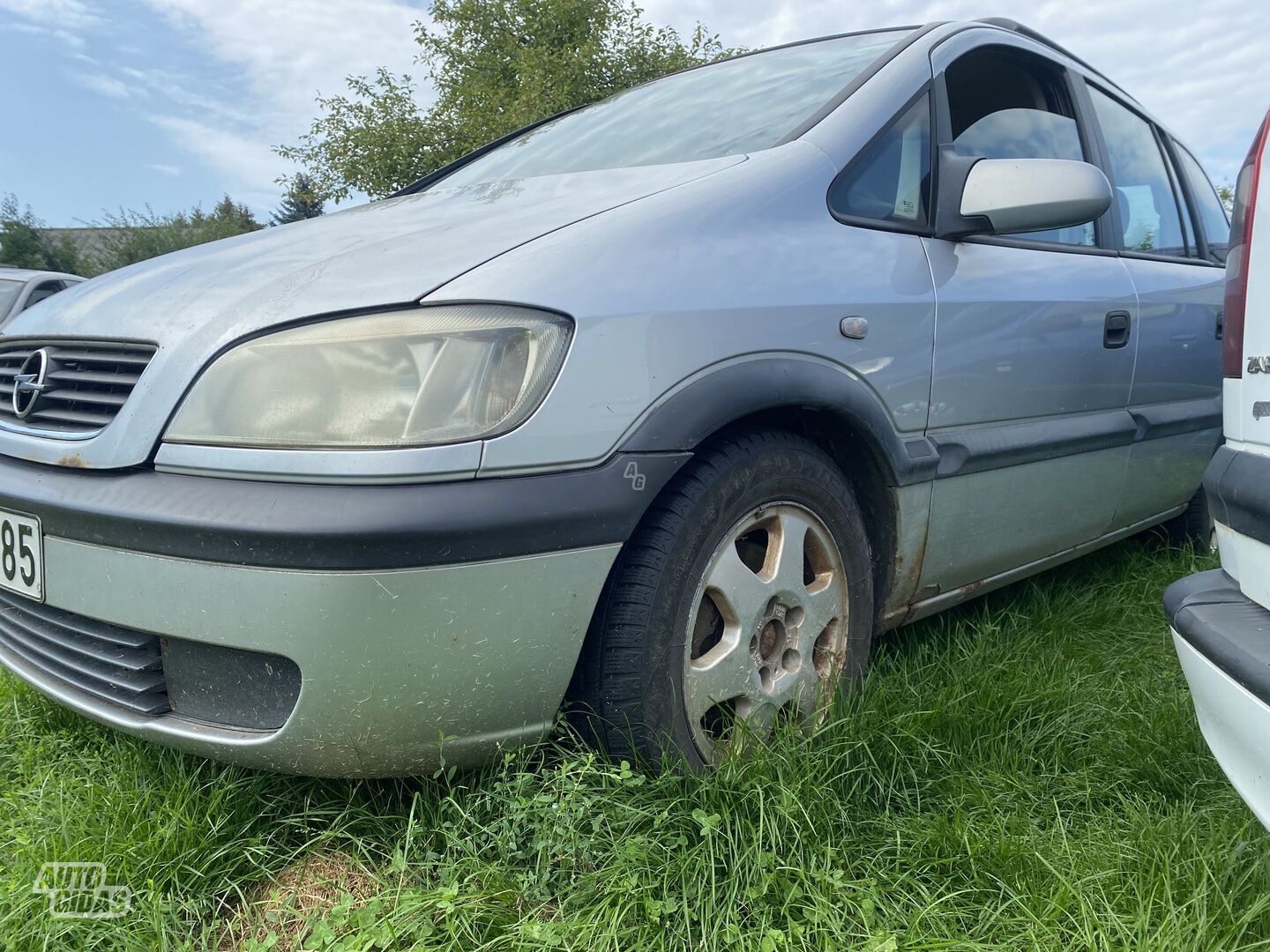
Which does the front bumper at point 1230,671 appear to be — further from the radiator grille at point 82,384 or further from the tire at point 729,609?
the radiator grille at point 82,384

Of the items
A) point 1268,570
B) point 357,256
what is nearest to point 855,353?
point 1268,570

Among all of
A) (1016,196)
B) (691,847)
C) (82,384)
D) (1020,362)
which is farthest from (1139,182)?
(82,384)

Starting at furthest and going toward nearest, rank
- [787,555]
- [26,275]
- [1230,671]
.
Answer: [26,275]
[787,555]
[1230,671]

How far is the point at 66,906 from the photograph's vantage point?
1.34 m

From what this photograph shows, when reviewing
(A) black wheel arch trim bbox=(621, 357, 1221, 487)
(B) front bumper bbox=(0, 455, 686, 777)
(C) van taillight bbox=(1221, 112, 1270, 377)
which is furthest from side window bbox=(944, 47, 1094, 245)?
(B) front bumper bbox=(0, 455, 686, 777)

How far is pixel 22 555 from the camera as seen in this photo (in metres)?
1.49

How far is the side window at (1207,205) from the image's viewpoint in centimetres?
326

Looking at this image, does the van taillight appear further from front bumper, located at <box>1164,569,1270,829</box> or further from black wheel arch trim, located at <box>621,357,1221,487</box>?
black wheel arch trim, located at <box>621,357,1221,487</box>

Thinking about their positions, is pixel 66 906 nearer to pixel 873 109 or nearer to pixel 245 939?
pixel 245 939

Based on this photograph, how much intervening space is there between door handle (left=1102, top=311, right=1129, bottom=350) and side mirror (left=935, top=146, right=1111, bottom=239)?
1.71 feet

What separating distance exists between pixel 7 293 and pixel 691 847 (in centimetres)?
720

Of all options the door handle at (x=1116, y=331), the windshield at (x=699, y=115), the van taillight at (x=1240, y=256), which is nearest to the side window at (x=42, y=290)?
the windshield at (x=699, y=115)

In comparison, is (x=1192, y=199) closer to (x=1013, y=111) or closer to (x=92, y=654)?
(x=1013, y=111)

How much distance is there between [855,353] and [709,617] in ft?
1.82
